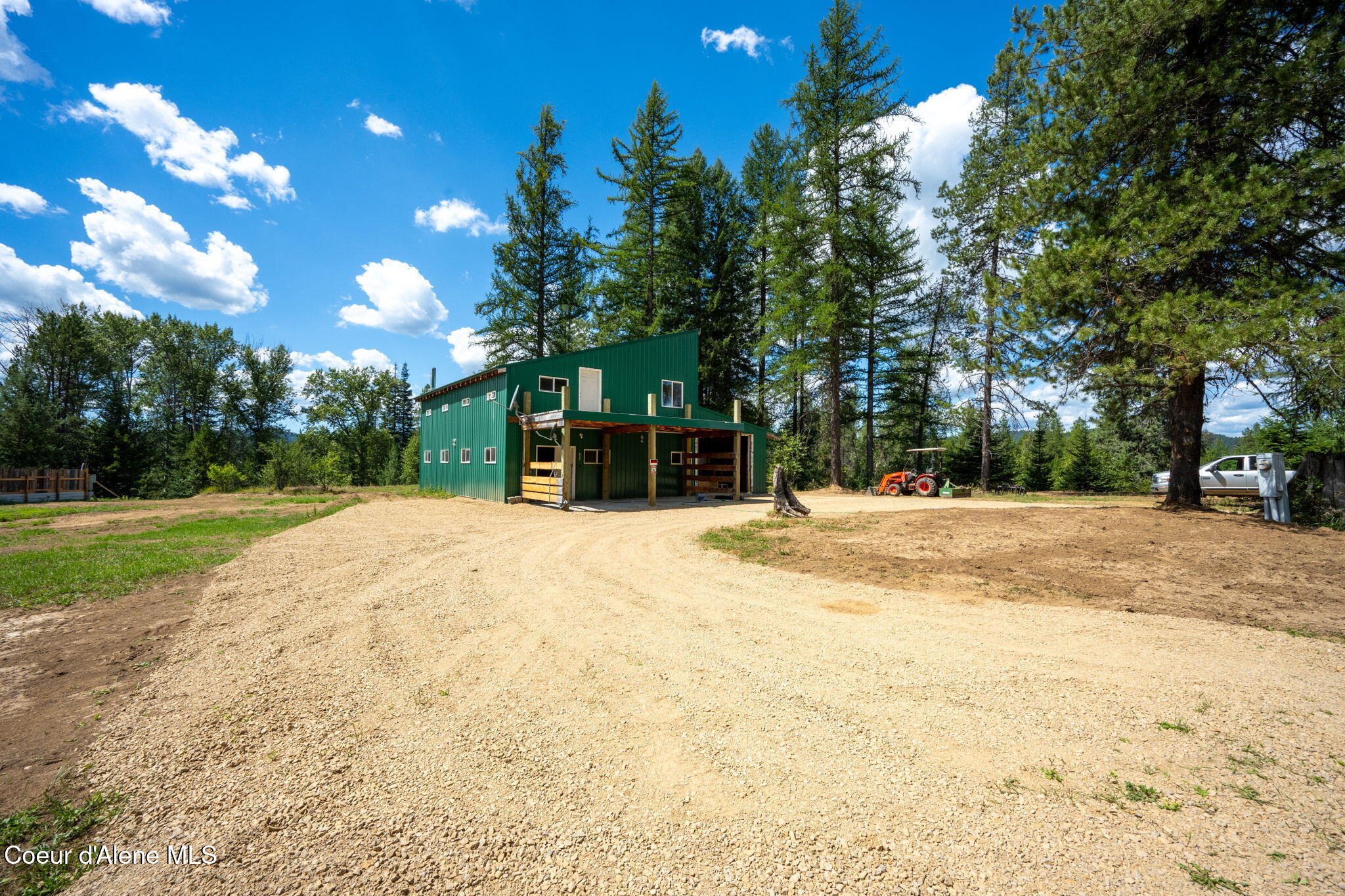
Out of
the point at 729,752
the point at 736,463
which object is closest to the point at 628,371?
the point at 736,463

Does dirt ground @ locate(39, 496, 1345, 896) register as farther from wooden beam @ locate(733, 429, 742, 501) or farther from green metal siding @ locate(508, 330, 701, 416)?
wooden beam @ locate(733, 429, 742, 501)

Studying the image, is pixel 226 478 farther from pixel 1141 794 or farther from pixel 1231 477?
pixel 1231 477

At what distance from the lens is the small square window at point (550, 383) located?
A: 1750 centimetres

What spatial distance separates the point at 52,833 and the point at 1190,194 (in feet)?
51.9

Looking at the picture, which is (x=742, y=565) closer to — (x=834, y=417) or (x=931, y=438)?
(x=834, y=417)

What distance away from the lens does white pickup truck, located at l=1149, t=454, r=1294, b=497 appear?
619 inches

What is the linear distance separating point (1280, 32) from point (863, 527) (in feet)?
40.6

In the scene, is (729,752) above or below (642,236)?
below

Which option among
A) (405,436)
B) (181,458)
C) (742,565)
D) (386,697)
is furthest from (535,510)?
(405,436)

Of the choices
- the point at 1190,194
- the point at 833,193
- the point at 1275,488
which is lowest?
the point at 1275,488

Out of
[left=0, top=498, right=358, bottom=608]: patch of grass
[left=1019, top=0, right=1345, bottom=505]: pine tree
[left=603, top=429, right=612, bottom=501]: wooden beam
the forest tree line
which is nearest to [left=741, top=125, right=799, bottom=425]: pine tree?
the forest tree line

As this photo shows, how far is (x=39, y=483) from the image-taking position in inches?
860

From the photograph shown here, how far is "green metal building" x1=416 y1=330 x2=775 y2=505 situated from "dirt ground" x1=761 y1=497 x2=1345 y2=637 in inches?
322

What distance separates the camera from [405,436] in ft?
160
